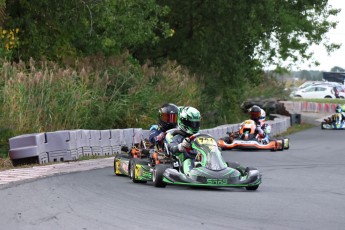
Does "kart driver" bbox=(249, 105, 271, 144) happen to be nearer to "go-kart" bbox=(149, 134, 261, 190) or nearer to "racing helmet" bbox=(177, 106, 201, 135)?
"racing helmet" bbox=(177, 106, 201, 135)

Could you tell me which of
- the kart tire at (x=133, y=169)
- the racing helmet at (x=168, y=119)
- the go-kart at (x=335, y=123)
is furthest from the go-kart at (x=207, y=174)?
the go-kart at (x=335, y=123)

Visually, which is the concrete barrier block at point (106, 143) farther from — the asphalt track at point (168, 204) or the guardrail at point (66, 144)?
the asphalt track at point (168, 204)

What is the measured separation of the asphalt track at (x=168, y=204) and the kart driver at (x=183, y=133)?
1.83 ft

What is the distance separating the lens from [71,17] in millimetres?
25859

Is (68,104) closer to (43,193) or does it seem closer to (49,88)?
(49,88)

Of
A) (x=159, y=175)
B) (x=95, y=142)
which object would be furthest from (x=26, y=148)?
(x=159, y=175)

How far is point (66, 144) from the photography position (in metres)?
17.2

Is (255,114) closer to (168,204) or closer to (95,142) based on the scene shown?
(95,142)

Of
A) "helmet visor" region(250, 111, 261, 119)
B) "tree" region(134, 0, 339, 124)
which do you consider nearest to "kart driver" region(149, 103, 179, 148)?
"helmet visor" region(250, 111, 261, 119)

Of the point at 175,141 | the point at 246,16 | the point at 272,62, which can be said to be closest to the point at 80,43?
the point at 246,16

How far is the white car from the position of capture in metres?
70.9

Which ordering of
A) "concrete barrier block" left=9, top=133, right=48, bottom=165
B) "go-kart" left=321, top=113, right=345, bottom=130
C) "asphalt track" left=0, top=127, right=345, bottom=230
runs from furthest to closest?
"go-kart" left=321, top=113, right=345, bottom=130, "concrete barrier block" left=9, top=133, right=48, bottom=165, "asphalt track" left=0, top=127, right=345, bottom=230

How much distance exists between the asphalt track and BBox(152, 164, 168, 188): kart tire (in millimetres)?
137

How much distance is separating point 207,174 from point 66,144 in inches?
200
